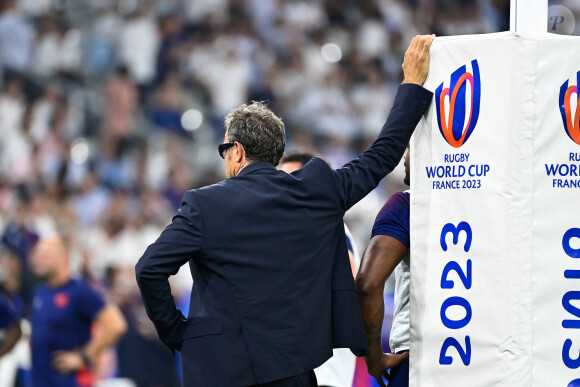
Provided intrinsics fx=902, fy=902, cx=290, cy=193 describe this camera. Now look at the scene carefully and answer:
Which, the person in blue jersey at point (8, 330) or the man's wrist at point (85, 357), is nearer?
the person in blue jersey at point (8, 330)

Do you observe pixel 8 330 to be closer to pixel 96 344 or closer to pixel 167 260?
pixel 96 344

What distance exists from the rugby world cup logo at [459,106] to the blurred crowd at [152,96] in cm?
583

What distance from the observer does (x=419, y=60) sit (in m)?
3.71

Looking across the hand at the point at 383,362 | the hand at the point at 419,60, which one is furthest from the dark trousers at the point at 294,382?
the hand at the point at 419,60

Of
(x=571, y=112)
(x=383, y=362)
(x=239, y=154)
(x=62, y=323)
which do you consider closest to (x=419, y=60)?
(x=571, y=112)

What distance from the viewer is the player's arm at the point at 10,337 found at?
7.10m

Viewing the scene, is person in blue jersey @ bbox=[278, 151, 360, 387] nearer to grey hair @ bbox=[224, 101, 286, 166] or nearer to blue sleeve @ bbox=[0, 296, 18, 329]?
grey hair @ bbox=[224, 101, 286, 166]

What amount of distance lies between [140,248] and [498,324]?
704 centimetres

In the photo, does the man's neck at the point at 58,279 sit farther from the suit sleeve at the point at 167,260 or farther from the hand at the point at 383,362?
the hand at the point at 383,362

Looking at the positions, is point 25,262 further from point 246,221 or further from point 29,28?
point 246,221

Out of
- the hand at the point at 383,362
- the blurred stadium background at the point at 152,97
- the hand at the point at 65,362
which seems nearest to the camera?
the hand at the point at 383,362

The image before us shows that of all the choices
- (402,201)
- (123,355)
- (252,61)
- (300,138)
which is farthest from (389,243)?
(252,61)

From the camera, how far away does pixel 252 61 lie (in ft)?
43.2

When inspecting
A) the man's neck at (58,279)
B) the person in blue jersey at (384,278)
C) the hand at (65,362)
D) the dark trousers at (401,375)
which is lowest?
the hand at (65,362)
